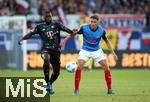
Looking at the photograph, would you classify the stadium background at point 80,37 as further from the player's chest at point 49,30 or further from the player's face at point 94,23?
the player's face at point 94,23

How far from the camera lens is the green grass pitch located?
1927 centimetres

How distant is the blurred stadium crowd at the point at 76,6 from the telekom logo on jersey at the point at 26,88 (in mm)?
17253

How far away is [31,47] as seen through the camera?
35.0 meters

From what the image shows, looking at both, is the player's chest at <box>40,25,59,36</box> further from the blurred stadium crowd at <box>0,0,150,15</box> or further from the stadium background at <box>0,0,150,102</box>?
the blurred stadium crowd at <box>0,0,150,15</box>

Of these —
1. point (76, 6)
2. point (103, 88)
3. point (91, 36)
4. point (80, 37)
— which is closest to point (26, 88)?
point (91, 36)

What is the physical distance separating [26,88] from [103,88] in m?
5.98

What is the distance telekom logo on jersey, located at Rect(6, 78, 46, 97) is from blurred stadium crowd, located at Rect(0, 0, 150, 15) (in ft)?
56.6

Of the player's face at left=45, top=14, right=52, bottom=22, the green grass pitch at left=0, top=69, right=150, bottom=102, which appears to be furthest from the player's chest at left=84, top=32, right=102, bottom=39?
the green grass pitch at left=0, top=69, right=150, bottom=102

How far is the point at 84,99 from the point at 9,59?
1571 centimetres

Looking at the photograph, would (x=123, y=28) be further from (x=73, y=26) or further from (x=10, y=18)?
(x=10, y=18)

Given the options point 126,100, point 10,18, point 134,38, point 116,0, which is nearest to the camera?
point 126,100

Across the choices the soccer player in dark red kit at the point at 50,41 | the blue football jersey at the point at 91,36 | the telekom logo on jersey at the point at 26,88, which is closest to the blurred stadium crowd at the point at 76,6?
the soccer player in dark red kit at the point at 50,41

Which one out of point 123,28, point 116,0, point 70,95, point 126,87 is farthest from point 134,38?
point 70,95

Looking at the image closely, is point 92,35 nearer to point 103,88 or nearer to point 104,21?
point 103,88
